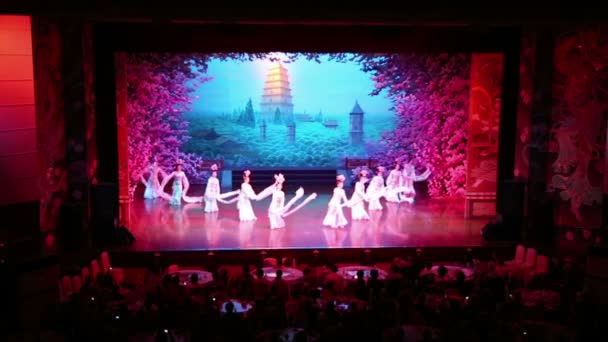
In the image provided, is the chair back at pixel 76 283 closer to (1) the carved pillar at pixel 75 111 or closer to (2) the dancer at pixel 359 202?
(1) the carved pillar at pixel 75 111

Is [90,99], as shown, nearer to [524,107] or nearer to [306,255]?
[306,255]

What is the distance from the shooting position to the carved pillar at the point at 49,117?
10.7m

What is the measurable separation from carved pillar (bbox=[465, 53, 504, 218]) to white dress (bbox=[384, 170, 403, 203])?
1.84m

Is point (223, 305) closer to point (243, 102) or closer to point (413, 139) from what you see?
point (413, 139)

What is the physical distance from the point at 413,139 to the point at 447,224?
14.7 ft

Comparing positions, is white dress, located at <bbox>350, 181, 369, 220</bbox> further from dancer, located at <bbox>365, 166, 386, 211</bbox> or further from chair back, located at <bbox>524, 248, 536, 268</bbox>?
chair back, located at <bbox>524, 248, 536, 268</bbox>

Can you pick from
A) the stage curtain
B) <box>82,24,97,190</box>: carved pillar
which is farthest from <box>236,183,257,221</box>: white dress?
the stage curtain

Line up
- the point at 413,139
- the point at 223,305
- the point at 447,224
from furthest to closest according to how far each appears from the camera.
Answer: the point at 413,139
the point at 447,224
the point at 223,305

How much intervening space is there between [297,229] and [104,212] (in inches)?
126

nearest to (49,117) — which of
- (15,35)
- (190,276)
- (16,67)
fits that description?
(16,67)

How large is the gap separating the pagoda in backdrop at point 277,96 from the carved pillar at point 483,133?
6078 millimetres

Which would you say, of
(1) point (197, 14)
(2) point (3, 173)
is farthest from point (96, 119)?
(1) point (197, 14)

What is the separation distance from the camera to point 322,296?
7895 mm

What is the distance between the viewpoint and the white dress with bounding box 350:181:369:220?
13.3 meters
